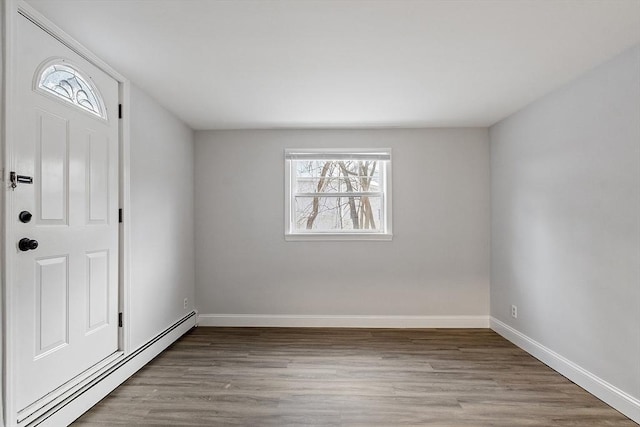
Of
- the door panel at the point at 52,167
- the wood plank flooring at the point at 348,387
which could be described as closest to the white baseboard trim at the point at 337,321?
the wood plank flooring at the point at 348,387

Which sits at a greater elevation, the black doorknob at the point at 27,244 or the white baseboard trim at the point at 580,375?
the black doorknob at the point at 27,244

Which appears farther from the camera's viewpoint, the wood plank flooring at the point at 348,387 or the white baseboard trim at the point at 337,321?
the white baseboard trim at the point at 337,321

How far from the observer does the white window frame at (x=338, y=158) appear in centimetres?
440

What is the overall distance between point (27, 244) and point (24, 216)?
15 cm

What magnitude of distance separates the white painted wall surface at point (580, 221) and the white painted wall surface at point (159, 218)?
3511mm

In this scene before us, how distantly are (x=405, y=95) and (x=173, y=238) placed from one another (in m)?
2.69

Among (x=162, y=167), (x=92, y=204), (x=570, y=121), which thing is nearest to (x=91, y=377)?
(x=92, y=204)

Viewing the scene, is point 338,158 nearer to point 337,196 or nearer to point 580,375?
point 337,196

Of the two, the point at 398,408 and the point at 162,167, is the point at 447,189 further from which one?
the point at 162,167

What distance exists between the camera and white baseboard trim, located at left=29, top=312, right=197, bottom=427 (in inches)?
84.9

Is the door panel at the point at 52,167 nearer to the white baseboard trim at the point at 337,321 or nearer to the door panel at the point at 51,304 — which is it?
the door panel at the point at 51,304

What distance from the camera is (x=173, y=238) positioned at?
3.87m

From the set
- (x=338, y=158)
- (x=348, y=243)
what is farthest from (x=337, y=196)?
(x=348, y=243)

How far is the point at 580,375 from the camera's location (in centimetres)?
282
